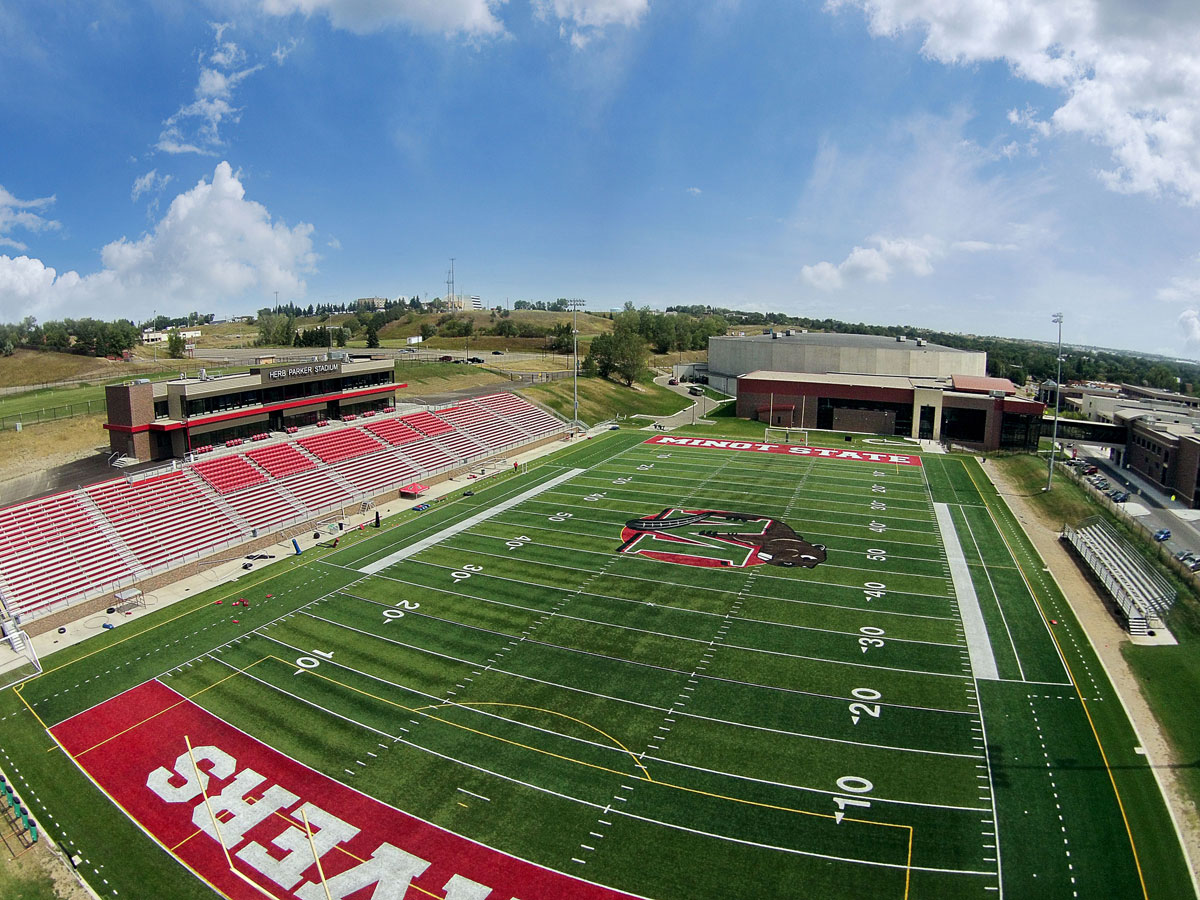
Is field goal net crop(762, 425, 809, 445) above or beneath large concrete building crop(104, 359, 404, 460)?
beneath

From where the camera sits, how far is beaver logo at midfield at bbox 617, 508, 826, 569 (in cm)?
3284

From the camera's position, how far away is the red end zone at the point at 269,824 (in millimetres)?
14492

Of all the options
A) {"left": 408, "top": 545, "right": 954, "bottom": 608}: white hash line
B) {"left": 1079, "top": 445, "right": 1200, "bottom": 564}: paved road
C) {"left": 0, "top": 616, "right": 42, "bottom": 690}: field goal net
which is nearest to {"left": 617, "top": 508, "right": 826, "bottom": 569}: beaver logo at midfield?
{"left": 408, "top": 545, "right": 954, "bottom": 608}: white hash line

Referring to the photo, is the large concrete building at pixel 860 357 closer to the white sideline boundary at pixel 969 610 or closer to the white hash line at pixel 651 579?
the white sideline boundary at pixel 969 610

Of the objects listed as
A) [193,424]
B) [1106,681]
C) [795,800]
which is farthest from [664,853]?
[193,424]

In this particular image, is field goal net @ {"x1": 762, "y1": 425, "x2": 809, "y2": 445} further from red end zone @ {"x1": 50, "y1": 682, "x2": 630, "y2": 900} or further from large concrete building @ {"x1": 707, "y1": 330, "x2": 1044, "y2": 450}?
red end zone @ {"x1": 50, "y1": 682, "x2": 630, "y2": 900}

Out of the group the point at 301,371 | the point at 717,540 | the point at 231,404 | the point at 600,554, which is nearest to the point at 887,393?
the point at 717,540

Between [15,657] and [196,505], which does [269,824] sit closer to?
[15,657]

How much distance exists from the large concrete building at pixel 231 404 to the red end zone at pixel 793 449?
26113 millimetres

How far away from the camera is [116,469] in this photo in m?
38.3

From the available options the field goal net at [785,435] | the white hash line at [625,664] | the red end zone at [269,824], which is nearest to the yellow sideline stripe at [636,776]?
the white hash line at [625,664]

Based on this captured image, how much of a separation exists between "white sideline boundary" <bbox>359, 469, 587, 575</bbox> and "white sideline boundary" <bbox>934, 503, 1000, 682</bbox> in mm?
24364

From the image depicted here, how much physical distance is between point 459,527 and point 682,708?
20.7 m

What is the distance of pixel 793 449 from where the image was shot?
59062mm
